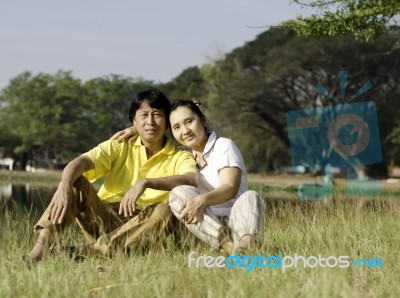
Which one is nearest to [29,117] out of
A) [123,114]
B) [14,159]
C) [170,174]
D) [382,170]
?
[14,159]

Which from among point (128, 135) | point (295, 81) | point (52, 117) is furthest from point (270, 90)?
point (128, 135)

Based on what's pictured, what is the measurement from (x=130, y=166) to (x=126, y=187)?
14 centimetres

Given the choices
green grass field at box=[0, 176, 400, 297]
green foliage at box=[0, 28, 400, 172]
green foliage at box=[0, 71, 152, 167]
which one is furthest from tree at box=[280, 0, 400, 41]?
green foliage at box=[0, 71, 152, 167]

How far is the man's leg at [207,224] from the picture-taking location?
3609 millimetres

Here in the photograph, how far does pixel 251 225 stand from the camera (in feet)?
11.6

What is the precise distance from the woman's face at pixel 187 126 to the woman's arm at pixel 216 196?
0.91ft

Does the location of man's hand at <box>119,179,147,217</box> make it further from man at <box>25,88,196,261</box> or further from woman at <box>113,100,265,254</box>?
woman at <box>113,100,265,254</box>

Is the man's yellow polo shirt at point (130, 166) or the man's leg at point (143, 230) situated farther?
the man's yellow polo shirt at point (130, 166)

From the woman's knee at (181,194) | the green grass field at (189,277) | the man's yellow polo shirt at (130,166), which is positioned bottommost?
the green grass field at (189,277)

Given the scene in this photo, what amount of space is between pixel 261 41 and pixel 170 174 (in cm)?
2931

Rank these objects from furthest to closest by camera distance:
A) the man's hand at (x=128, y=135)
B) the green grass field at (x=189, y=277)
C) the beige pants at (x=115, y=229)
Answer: the man's hand at (x=128, y=135) < the beige pants at (x=115, y=229) < the green grass field at (x=189, y=277)

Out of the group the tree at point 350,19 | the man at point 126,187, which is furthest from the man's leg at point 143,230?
the tree at point 350,19

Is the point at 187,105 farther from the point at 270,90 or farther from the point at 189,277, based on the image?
the point at 270,90

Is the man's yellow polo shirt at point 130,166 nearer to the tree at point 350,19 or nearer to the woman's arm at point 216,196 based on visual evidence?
the woman's arm at point 216,196
